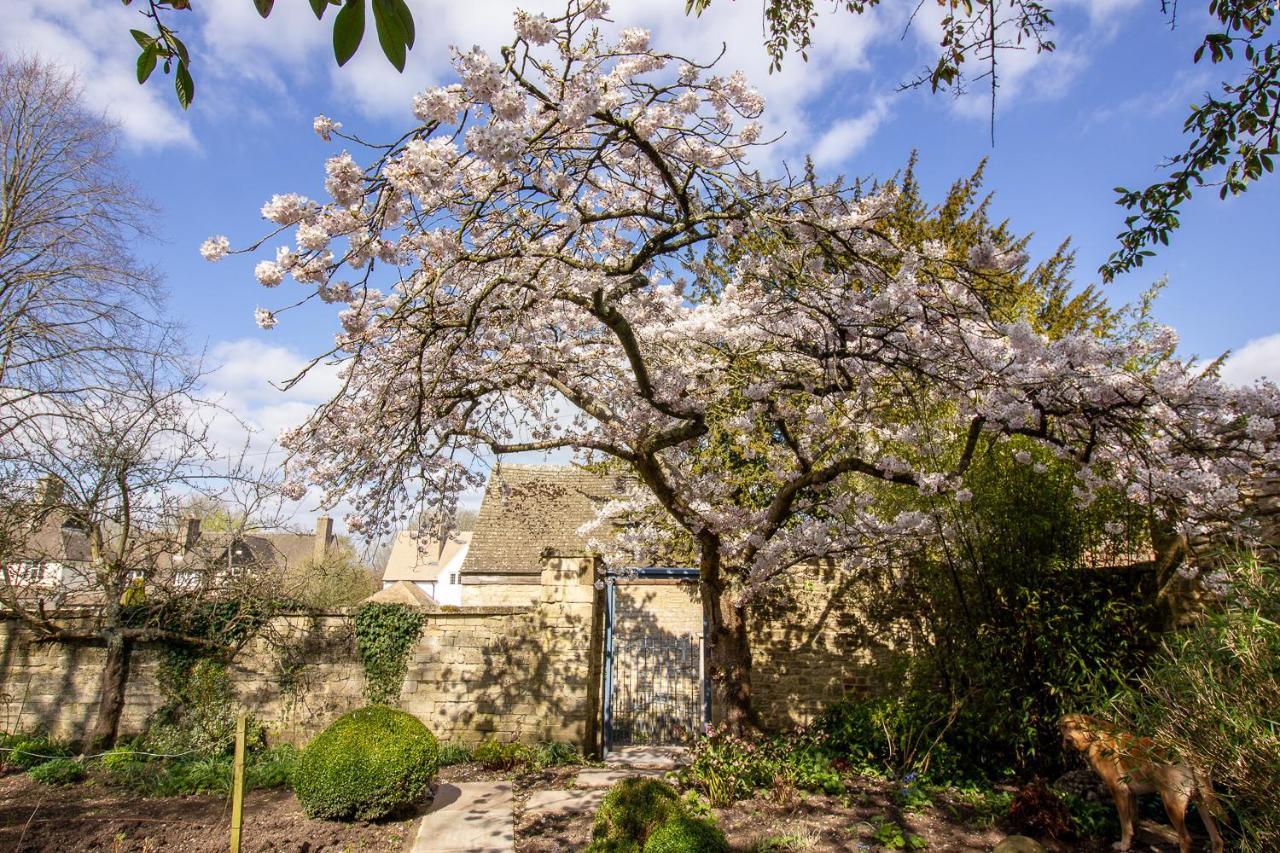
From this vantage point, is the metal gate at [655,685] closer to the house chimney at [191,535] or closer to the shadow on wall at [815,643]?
the shadow on wall at [815,643]

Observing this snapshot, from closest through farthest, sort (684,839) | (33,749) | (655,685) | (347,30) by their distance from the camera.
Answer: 1. (347,30)
2. (684,839)
3. (33,749)
4. (655,685)

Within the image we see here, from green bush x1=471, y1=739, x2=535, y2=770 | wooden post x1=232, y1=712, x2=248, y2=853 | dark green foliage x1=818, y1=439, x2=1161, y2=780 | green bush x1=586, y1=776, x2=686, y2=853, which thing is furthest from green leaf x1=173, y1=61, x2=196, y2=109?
green bush x1=471, y1=739, x2=535, y2=770

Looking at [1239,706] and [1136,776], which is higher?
[1239,706]

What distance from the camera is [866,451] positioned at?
25.5ft

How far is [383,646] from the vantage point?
8891 millimetres

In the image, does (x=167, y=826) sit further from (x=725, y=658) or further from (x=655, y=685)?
(x=655, y=685)

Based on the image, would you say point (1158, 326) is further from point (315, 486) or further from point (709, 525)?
point (315, 486)

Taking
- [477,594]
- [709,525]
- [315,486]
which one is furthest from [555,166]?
[477,594]

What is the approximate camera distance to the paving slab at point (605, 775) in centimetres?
724

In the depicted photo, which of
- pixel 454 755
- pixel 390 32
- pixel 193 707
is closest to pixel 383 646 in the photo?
pixel 454 755

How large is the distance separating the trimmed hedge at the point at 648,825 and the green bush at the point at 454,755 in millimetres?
3944

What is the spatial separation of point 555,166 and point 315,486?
13.9 feet

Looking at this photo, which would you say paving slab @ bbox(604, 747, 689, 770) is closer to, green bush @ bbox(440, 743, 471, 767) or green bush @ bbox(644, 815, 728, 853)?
green bush @ bbox(440, 743, 471, 767)

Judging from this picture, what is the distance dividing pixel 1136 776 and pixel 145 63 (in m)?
5.94
